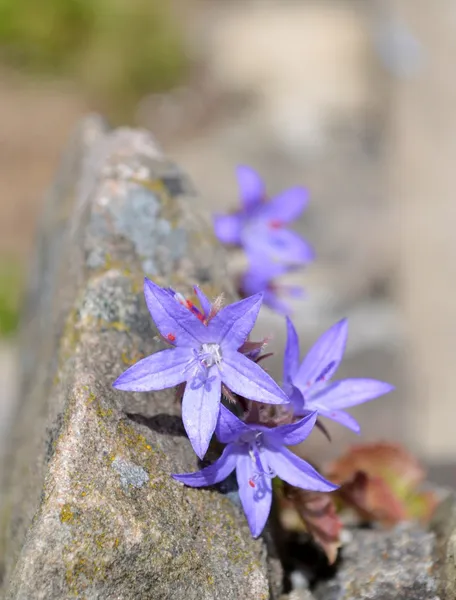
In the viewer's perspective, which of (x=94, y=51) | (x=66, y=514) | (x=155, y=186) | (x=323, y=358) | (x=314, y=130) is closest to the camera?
(x=66, y=514)

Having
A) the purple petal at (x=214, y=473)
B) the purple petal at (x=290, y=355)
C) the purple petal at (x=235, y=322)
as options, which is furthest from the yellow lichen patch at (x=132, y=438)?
the purple petal at (x=290, y=355)

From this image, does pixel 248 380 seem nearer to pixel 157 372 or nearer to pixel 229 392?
pixel 229 392

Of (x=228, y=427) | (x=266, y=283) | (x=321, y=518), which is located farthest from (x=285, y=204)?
(x=228, y=427)

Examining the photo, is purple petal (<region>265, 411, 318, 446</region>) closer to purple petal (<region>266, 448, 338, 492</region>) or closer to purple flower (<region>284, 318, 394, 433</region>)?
purple petal (<region>266, 448, 338, 492</region>)

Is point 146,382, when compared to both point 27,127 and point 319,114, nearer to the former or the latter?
point 319,114

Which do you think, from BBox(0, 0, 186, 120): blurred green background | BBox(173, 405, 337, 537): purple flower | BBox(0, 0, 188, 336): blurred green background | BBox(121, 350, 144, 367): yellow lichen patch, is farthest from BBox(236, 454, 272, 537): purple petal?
BBox(0, 0, 186, 120): blurred green background

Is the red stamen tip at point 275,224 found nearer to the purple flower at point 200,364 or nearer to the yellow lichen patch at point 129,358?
the yellow lichen patch at point 129,358
